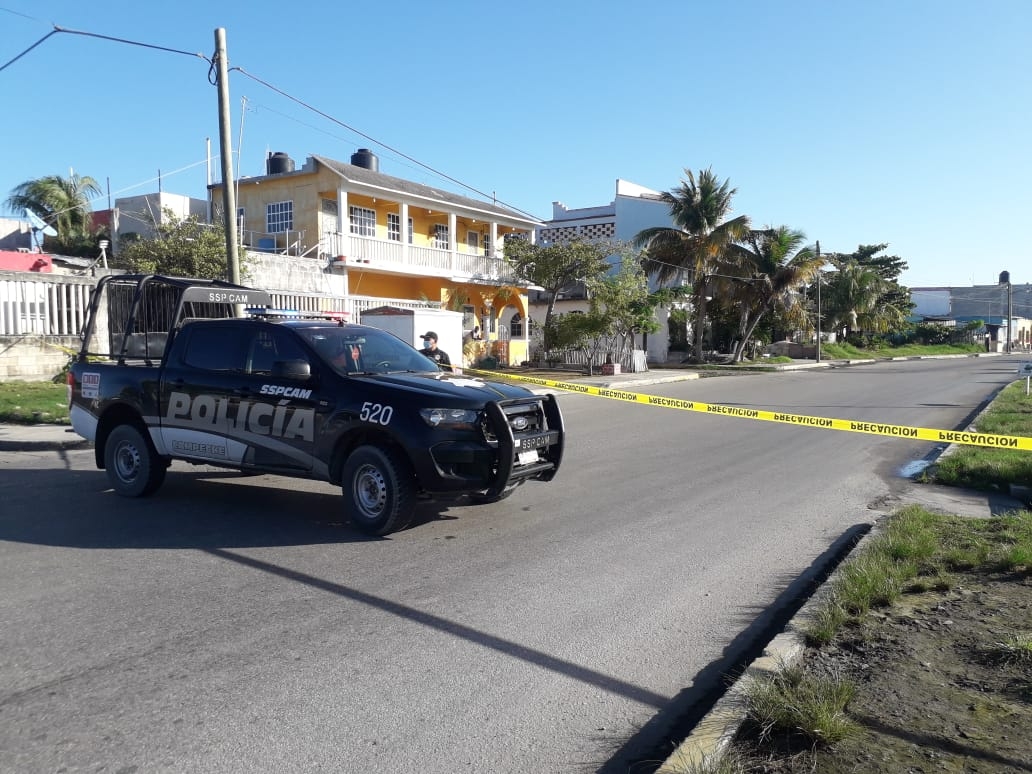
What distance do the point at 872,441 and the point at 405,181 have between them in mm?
23970

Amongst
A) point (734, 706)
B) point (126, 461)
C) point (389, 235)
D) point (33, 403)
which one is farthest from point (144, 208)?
point (734, 706)

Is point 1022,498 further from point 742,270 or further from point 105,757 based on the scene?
point 742,270

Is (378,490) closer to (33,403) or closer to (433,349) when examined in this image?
(433,349)

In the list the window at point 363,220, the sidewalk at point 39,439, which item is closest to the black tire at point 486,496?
the sidewalk at point 39,439

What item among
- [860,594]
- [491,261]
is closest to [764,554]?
[860,594]

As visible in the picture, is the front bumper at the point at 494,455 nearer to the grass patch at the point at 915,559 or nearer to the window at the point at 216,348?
the window at the point at 216,348

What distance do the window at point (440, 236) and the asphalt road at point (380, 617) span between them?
949 inches

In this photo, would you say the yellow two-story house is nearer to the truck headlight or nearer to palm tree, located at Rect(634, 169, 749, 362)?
palm tree, located at Rect(634, 169, 749, 362)

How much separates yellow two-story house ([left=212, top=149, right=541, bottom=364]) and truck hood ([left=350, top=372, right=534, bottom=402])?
1615cm

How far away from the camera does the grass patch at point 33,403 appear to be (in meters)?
12.9

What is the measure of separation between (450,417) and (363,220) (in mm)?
24148

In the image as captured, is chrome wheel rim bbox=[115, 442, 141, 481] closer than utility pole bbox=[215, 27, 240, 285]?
Yes

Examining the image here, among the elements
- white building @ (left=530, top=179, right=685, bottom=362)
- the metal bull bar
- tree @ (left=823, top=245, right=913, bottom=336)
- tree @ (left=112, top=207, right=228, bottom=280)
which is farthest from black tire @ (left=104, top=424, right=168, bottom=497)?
tree @ (left=823, top=245, right=913, bottom=336)

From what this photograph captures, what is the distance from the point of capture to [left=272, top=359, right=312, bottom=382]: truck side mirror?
22.3 feet
